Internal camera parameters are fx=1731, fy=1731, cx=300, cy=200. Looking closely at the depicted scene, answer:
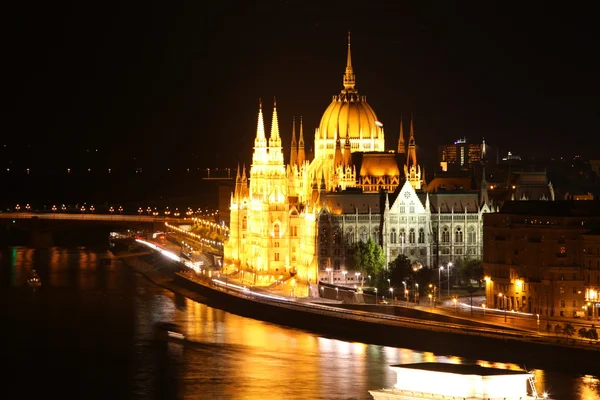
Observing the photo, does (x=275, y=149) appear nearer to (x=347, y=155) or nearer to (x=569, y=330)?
(x=347, y=155)

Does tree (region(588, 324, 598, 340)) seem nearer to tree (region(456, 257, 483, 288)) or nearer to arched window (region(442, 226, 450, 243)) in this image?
tree (region(456, 257, 483, 288))

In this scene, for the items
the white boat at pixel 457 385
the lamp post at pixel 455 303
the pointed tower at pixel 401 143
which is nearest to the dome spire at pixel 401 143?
the pointed tower at pixel 401 143

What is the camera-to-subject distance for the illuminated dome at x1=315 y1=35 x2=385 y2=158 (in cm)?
8400

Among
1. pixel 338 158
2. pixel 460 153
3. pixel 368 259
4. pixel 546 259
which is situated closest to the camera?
pixel 546 259

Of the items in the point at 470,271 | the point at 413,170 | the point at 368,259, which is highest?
the point at 413,170

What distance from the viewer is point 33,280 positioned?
8194 centimetres

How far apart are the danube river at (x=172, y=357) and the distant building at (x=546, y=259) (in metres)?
5.14

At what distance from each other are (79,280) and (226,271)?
7.29 metres

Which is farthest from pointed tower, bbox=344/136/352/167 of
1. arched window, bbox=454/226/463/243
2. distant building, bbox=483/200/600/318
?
distant building, bbox=483/200/600/318

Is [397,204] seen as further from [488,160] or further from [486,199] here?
[488,160]

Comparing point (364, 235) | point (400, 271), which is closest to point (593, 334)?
point (400, 271)

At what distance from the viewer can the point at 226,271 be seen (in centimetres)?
8425

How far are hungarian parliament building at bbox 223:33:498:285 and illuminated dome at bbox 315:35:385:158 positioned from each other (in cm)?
5

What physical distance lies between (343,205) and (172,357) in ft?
71.9
